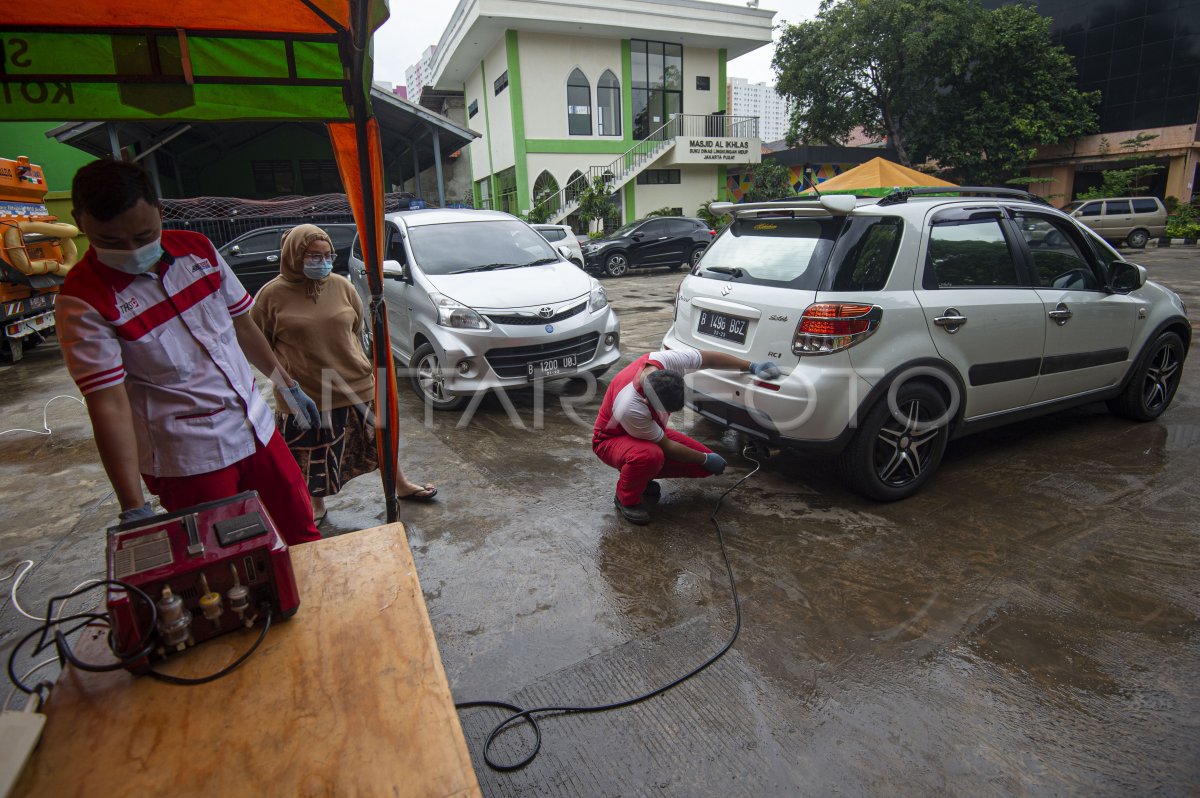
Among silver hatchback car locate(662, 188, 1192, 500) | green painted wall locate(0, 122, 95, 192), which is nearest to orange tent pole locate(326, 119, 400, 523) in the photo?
silver hatchback car locate(662, 188, 1192, 500)

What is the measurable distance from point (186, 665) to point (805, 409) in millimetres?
2913

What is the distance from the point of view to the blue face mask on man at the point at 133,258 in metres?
1.85

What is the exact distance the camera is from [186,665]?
4.61ft

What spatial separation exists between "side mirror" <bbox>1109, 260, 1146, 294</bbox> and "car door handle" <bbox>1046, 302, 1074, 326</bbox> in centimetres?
63

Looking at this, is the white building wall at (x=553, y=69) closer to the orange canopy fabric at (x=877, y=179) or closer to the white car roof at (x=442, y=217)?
the orange canopy fabric at (x=877, y=179)

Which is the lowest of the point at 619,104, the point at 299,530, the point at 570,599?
the point at 570,599

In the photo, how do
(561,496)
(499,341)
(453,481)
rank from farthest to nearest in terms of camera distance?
1. (499,341)
2. (453,481)
3. (561,496)

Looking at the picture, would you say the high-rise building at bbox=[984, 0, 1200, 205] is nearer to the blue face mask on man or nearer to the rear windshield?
the rear windshield

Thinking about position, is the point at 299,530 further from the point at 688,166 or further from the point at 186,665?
the point at 688,166

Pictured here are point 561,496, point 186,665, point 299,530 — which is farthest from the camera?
point 561,496

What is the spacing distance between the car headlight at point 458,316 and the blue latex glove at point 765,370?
2.51 m

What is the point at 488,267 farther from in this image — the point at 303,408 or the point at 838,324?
the point at 838,324

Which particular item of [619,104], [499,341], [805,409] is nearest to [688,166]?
[619,104]

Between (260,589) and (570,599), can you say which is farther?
(570,599)
